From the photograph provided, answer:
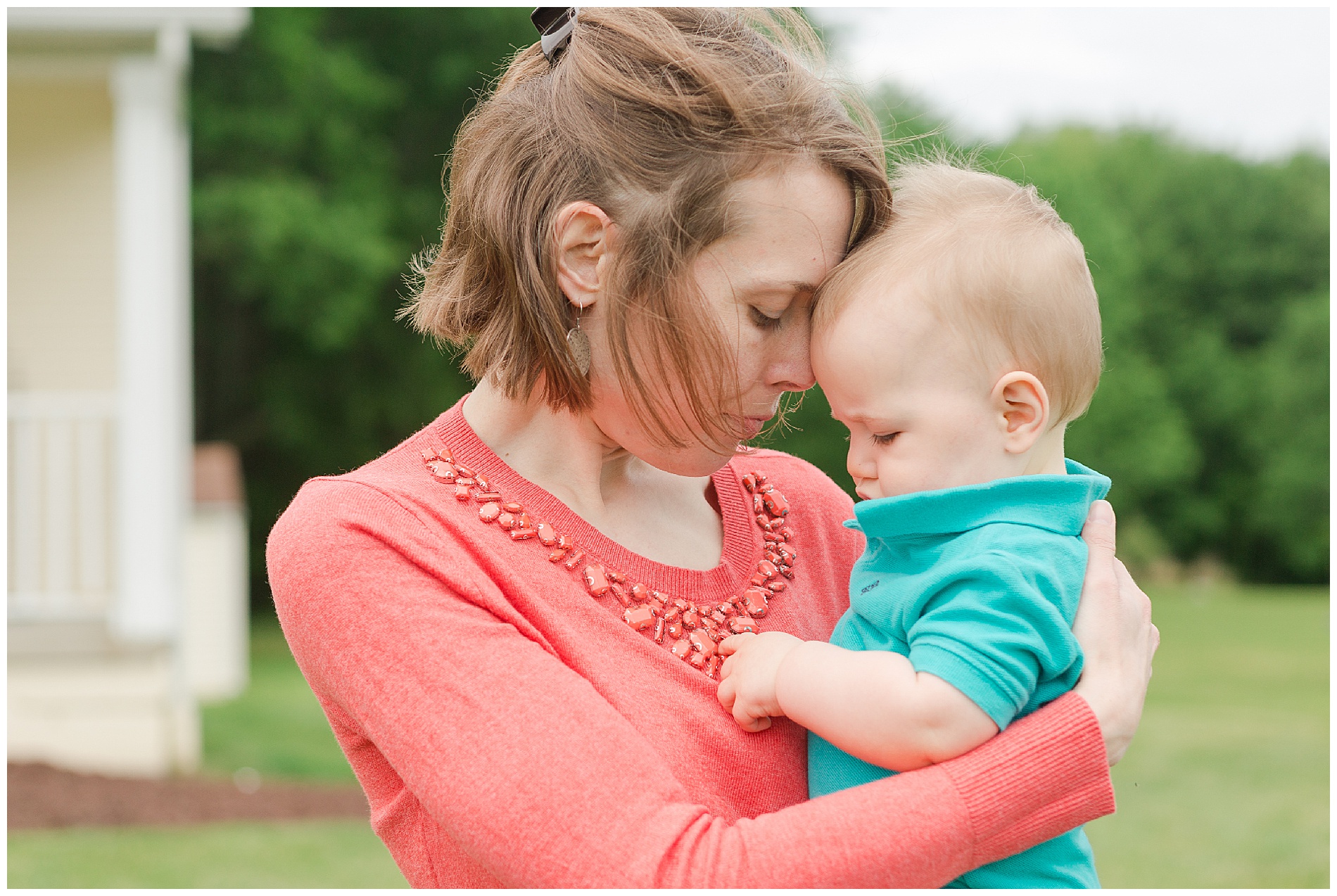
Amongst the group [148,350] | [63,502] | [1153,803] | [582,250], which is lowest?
[1153,803]

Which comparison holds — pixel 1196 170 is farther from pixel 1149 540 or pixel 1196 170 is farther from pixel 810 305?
pixel 810 305

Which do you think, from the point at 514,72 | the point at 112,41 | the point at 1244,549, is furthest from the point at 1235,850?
the point at 1244,549

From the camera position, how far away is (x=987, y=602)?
1.54m

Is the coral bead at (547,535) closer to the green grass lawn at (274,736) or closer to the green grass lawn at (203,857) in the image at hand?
the green grass lawn at (203,857)

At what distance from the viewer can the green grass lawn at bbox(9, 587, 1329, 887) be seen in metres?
5.70

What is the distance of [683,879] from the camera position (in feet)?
4.57

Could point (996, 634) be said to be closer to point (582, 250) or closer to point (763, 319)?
point (763, 319)

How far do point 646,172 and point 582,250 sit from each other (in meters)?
0.14

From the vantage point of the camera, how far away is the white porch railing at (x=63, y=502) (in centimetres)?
712

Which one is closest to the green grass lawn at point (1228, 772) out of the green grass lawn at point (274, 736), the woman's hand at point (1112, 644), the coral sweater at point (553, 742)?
the woman's hand at point (1112, 644)

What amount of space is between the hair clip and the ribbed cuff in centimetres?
112

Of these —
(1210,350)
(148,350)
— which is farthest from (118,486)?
(1210,350)

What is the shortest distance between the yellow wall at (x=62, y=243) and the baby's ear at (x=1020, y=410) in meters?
7.95

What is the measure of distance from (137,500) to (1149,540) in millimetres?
20820
